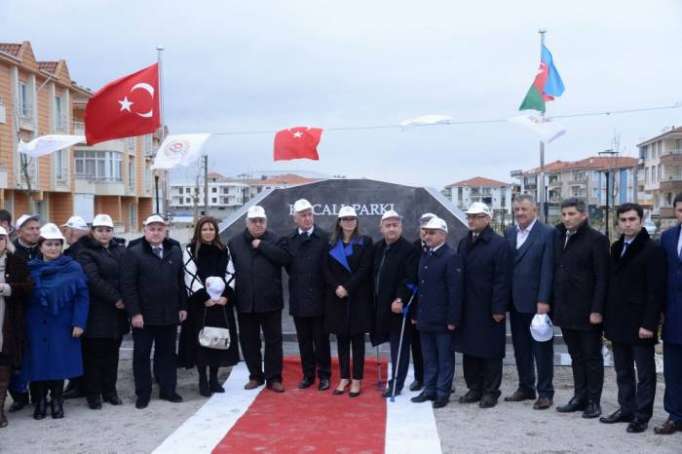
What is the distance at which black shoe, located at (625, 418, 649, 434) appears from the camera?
543 cm

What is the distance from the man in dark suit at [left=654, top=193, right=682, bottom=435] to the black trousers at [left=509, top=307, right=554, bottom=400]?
1.02 metres

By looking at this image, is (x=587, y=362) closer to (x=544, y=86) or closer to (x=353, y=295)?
(x=353, y=295)

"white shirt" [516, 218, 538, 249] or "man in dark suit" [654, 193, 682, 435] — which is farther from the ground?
"white shirt" [516, 218, 538, 249]

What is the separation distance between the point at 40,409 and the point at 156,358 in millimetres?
1058

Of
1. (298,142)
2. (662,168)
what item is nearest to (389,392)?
(298,142)

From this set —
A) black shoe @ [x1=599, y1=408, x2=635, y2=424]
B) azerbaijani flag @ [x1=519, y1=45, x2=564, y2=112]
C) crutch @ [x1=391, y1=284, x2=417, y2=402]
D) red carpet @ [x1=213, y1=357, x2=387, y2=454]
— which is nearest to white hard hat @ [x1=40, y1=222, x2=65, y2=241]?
red carpet @ [x1=213, y1=357, x2=387, y2=454]

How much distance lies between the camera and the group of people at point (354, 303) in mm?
5535

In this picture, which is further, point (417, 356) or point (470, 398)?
point (417, 356)

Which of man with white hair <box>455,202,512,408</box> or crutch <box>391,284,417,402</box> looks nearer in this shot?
man with white hair <box>455,202,512,408</box>

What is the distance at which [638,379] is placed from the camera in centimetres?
546

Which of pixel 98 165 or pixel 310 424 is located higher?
pixel 98 165

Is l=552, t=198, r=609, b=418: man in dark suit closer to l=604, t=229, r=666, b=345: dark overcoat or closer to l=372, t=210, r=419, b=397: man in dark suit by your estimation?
l=604, t=229, r=666, b=345: dark overcoat

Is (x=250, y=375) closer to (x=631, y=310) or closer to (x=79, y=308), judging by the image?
(x=79, y=308)

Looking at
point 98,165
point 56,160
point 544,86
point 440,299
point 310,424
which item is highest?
point 98,165
